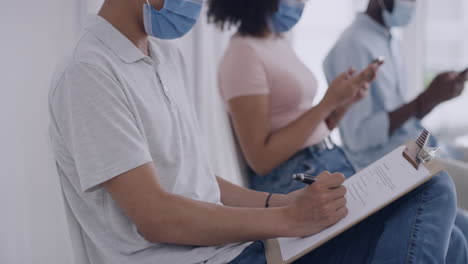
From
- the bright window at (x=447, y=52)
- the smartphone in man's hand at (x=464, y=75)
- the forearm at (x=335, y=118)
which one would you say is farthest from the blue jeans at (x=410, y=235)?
the bright window at (x=447, y=52)

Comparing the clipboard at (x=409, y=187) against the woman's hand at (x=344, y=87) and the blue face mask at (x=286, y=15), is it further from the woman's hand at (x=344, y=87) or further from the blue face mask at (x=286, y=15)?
the blue face mask at (x=286, y=15)

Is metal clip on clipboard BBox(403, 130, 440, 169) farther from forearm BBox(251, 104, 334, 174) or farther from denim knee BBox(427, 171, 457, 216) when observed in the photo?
forearm BBox(251, 104, 334, 174)

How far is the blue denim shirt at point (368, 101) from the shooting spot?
1.73 metres

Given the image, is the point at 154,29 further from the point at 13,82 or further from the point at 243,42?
the point at 243,42

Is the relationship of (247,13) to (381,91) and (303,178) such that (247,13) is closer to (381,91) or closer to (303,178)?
(381,91)

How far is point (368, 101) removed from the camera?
68.4 inches

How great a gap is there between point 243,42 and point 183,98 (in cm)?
43

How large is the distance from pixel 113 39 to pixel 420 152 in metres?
0.57

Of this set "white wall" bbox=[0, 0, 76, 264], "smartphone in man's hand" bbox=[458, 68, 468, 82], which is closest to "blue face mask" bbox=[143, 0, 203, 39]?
"white wall" bbox=[0, 0, 76, 264]

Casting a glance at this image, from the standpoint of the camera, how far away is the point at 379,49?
184 centimetres

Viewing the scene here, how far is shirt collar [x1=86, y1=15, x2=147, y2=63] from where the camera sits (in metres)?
0.88

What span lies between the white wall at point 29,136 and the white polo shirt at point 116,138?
149 millimetres

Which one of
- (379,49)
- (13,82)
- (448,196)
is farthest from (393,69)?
(13,82)

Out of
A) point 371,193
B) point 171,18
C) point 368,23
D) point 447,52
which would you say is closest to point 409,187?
point 371,193
